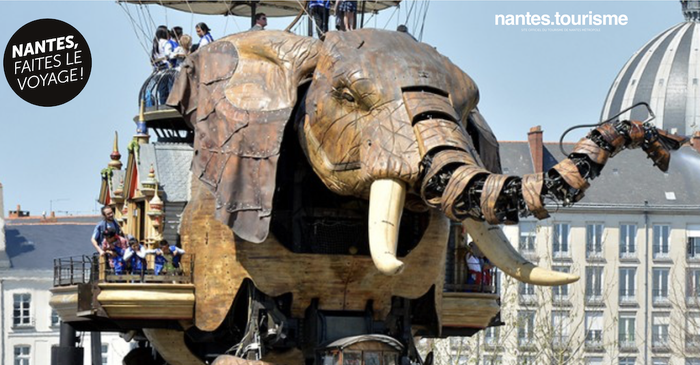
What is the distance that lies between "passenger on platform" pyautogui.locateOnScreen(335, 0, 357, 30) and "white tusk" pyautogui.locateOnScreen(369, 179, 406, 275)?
4546 millimetres

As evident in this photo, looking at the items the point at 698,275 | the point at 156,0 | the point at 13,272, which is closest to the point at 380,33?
the point at 156,0

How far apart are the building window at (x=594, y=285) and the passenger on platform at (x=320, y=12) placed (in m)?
44.7

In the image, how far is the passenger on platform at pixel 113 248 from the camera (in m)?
24.9

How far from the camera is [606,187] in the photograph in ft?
246

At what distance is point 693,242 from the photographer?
75125 millimetres

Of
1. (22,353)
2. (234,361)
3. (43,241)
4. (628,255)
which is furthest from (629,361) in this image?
(234,361)

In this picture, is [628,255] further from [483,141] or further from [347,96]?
[347,96]

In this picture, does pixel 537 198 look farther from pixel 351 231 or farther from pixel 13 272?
pixel 13 272

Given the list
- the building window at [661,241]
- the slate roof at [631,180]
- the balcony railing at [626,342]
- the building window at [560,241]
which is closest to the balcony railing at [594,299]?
the building window at [560,241]

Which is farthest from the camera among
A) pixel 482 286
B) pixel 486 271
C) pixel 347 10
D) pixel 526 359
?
pixel 526 359

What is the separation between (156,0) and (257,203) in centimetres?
808

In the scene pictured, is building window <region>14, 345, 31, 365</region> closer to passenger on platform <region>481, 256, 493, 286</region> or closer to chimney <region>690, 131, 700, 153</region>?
chimney <region>690, 131, 700, 153</region>

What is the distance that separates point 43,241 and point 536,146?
17.2 m

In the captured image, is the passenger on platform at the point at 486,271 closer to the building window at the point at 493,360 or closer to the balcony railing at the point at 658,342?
the building window at the point at 493,360
